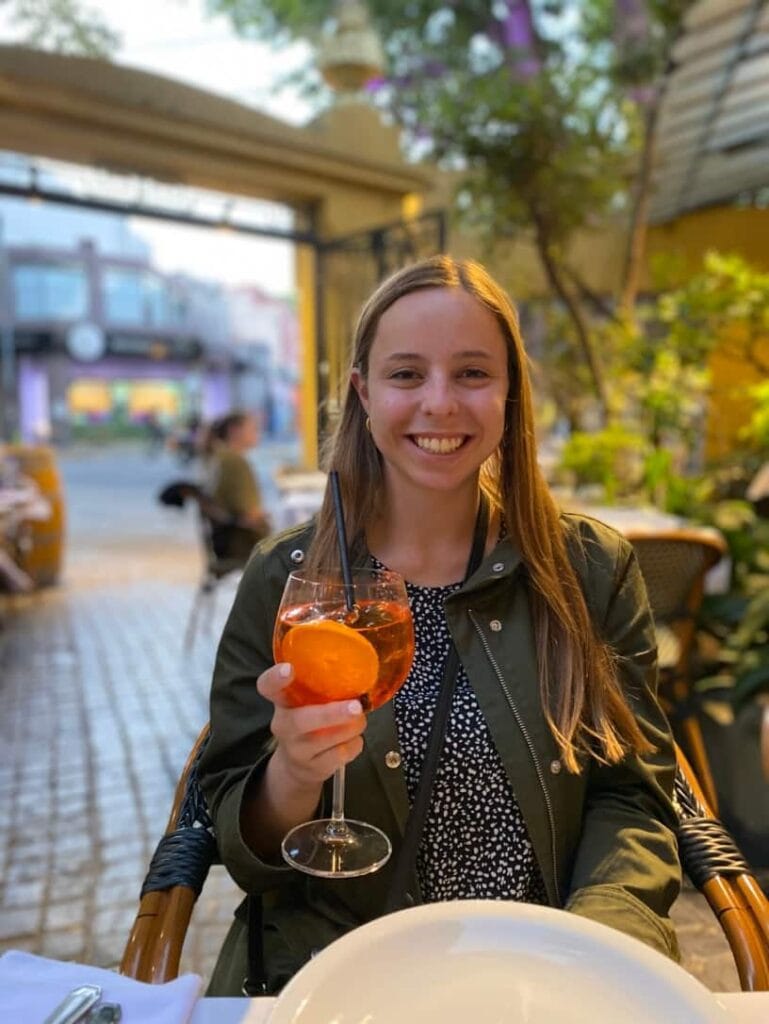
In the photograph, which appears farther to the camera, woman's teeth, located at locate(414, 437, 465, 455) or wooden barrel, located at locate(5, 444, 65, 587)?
wooden barrel, located at locate(5, 444, 65, 587)

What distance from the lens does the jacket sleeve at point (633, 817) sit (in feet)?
3.41

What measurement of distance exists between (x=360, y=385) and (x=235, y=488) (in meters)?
4.07

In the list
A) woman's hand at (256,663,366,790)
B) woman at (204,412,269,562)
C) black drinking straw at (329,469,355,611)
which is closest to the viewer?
woman's hand at (256,663,366,790)

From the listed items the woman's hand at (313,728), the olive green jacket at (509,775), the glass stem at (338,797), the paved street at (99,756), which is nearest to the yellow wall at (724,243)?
the paved street at (99,756)

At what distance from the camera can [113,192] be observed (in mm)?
6109

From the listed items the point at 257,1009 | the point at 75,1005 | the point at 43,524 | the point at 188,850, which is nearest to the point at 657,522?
the point at 188,850

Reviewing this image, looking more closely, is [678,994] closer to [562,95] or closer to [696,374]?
[696,374]

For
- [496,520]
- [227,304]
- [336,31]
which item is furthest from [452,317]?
[227,304]

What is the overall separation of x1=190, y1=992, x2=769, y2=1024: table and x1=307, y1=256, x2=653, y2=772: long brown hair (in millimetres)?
398

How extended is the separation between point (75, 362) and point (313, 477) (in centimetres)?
2430

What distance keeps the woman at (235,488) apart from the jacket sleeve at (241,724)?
3694mm

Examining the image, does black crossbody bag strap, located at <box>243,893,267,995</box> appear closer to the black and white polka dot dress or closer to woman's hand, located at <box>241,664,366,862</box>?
woman's hand, located at <box>241,664,366,862</box>

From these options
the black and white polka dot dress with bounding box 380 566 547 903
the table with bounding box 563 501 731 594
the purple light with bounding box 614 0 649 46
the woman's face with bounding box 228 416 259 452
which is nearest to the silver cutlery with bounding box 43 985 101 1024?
the black and white polka dot dress with bounding box 380 566 547 903

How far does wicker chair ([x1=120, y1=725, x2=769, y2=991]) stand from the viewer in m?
1.04
